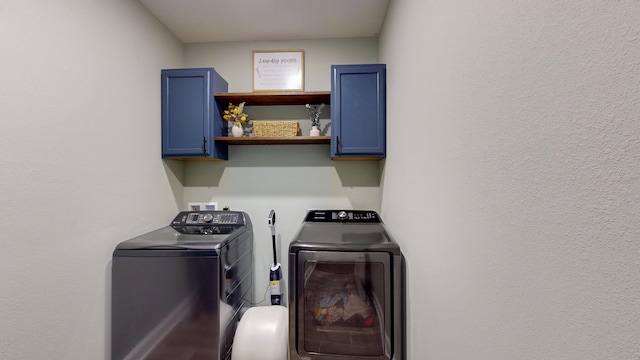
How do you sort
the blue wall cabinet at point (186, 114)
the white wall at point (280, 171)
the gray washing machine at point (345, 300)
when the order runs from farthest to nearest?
1. the white wall at point (280, 171)
2. the blue wall cabinet at point (186, 114)
3. the gray washing machine at point (345, 300)

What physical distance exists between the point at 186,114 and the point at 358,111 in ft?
4.62

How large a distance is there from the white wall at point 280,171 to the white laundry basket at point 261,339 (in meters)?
0.67

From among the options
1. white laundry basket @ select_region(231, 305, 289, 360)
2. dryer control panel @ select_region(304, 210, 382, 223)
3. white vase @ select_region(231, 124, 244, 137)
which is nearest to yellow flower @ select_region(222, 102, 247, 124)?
white vase @ select_region(231, 124, 244, 137)

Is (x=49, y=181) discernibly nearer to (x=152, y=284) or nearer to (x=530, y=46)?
(x=152, y=284)

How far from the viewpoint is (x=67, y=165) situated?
1274mm

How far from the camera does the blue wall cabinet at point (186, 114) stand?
2.02m

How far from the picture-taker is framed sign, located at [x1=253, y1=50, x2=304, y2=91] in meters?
2.29

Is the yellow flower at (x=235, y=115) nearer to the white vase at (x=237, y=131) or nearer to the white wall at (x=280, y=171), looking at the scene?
the white vase at (x=237, y=131)

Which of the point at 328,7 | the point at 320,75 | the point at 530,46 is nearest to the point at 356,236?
the point at 530,46

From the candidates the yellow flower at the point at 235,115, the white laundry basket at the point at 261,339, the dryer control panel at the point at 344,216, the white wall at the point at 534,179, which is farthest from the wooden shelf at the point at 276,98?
the white laundry basket at the point at 261,339

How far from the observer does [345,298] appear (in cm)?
138

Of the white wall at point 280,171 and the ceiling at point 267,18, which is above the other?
the ceiling at point 267,18

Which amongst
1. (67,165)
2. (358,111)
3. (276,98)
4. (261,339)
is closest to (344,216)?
(358,111)

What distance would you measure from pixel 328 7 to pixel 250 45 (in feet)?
2.81
